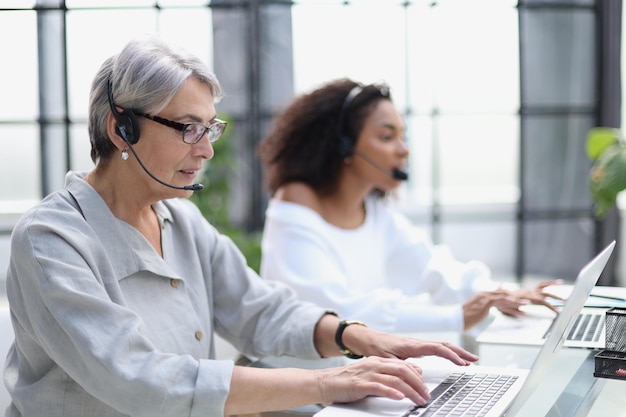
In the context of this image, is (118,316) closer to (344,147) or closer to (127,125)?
(127,125)

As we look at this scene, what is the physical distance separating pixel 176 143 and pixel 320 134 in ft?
4.02

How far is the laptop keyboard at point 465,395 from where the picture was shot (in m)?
1.25

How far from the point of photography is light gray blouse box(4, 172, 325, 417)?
4.26ft

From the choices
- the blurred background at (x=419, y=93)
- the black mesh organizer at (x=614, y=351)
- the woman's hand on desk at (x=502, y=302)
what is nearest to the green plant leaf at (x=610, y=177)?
the blurred background at (x=419, y=93)

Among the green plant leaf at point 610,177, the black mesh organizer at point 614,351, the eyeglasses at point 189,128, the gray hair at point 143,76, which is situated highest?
the gray hair at point 143,76

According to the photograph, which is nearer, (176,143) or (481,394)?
(481,394)

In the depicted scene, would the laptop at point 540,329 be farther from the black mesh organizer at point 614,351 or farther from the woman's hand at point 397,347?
the woman's hand at point 397,347

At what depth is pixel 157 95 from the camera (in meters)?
1.52

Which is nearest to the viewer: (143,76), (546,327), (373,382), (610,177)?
(373,382)

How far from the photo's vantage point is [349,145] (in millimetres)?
2697

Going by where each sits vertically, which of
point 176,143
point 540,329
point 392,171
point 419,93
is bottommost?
point 540,329

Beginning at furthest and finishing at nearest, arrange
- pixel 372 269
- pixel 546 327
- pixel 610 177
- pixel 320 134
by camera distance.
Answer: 1. pixel 610 177
2. pixel 320 134
3. pixel 372 269
4. pixel 546 327

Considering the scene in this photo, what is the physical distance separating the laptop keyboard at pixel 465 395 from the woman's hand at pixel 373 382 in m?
0.03

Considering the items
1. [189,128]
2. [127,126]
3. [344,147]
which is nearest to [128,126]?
[127,126]
